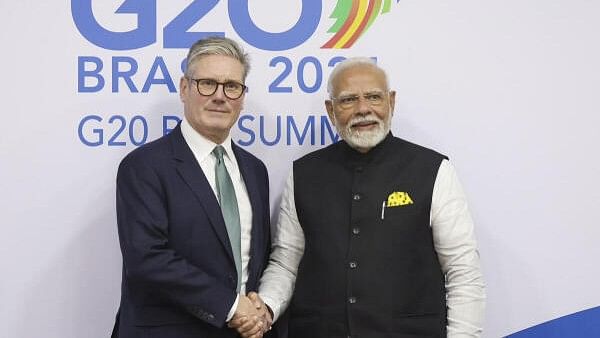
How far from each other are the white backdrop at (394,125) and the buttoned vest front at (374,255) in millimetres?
391

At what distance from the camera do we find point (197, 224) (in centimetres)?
173

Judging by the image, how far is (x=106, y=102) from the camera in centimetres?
221

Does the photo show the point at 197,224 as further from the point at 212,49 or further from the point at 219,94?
the point at 212,49

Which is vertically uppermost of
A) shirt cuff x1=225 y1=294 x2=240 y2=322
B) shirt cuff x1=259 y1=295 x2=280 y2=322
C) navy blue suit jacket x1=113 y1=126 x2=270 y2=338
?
navy blue suit jacket x1=113 y1=126 x2=270 y2=338

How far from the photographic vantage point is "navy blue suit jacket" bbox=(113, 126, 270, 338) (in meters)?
1.65

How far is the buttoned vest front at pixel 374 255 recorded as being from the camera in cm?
177

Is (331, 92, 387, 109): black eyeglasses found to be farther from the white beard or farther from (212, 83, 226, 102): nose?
(212, 83, 226, 102): nose

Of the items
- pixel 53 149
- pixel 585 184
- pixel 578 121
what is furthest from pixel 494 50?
pixel 53 149

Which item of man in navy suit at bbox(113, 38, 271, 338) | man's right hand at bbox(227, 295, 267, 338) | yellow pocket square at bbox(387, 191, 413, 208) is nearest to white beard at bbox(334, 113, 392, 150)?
yellow pocket square at bbox(387, 191, 413, 208)

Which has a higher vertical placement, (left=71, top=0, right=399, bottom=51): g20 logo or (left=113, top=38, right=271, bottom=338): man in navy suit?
(left=71, top=0, right=399, bottom=51): g20 logo

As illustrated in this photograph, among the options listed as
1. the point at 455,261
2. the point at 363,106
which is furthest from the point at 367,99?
the point at 455,261

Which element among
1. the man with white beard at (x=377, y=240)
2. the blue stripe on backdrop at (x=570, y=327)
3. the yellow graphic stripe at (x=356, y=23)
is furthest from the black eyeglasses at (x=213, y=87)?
the blue stripe on backdrop at (x=570, y=327)

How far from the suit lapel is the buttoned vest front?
0.29 m

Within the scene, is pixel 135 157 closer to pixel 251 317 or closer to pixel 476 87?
pixel 251 317
